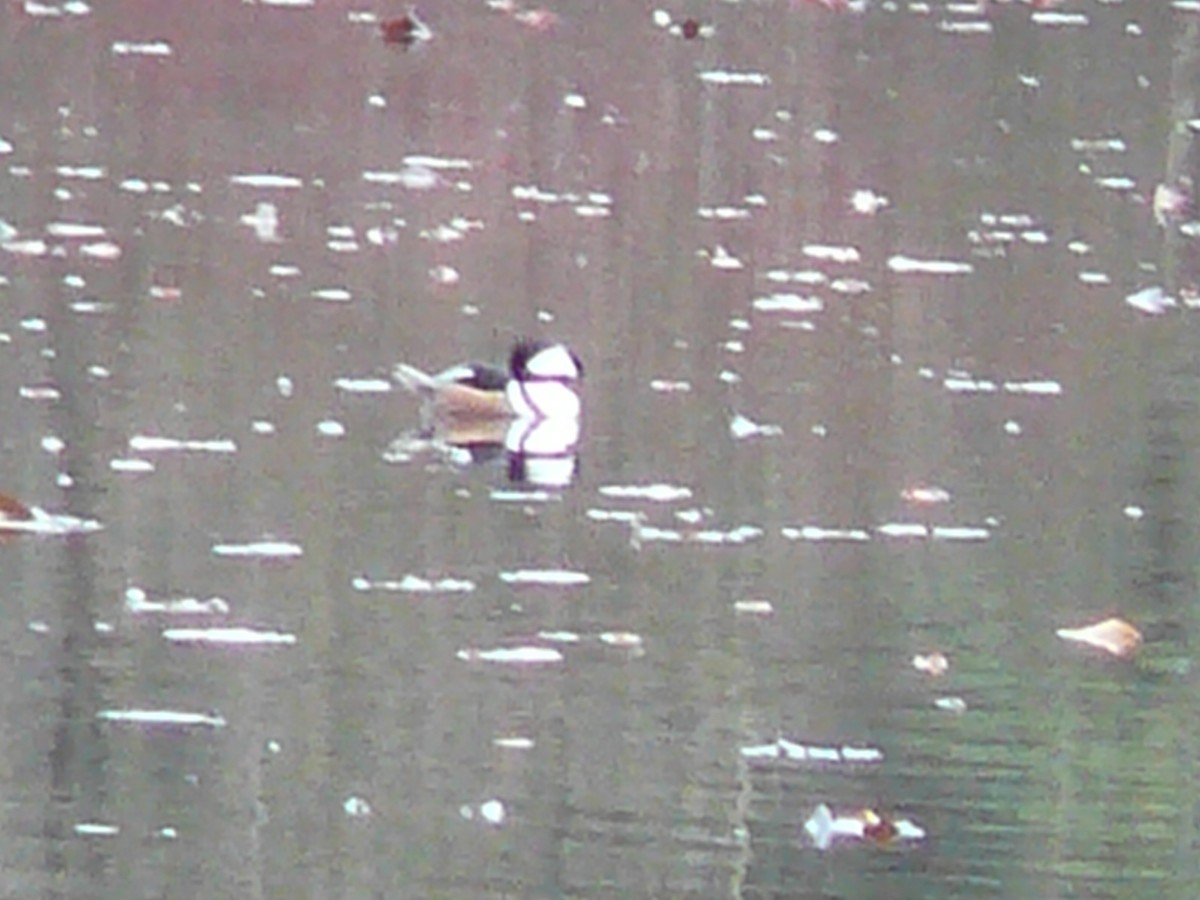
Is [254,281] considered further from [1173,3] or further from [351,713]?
[1173,3]

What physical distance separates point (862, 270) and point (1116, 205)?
1.24 feet

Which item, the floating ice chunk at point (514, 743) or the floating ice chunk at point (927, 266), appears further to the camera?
the floating ice chunk at point (927, 266)

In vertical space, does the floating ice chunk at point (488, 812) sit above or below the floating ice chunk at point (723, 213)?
below

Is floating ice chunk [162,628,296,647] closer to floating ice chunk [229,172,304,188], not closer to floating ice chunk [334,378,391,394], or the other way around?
floating ice chunk [334,378,391,394]

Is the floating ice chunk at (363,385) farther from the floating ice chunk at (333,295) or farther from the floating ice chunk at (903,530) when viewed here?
the floating ice chunk at (903,530)

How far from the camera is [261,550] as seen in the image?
1959 millimetres

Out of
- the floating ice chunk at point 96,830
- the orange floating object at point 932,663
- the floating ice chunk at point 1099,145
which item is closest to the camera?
the floating ice chunk at point 96,830

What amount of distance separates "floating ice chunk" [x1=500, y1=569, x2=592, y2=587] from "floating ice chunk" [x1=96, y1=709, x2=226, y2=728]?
29 cm

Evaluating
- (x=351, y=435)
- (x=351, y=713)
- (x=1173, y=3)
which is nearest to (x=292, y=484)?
(x=351, y=435)

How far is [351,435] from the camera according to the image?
7.07ft

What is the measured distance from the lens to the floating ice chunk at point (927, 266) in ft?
8.54

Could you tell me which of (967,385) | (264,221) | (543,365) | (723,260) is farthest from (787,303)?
(264,221)

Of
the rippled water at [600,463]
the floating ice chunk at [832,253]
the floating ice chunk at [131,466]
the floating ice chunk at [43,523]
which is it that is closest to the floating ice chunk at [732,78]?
the rippled water at [600,463]

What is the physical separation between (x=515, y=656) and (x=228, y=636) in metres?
0.22
